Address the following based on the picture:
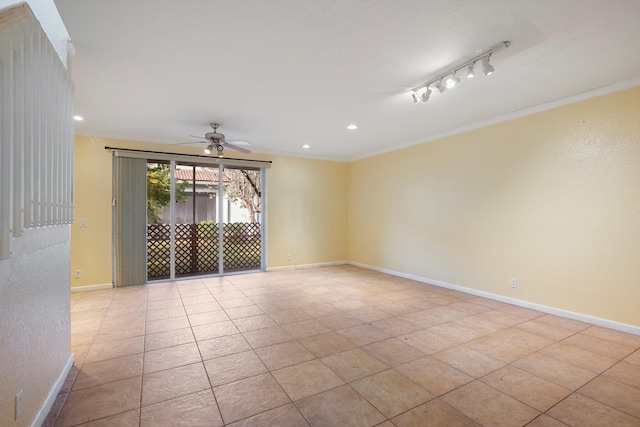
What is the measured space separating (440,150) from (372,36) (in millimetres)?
3074

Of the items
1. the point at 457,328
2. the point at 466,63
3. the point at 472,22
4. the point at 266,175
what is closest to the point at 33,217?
the point at 472,22

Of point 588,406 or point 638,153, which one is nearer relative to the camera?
point 588,406

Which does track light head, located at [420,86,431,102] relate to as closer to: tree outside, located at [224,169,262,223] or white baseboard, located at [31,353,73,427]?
white baseboard, located at [31,353,73,427]

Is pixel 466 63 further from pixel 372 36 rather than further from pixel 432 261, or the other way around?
pixel 432 261

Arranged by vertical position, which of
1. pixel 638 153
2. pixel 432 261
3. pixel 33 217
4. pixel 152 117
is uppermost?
pixel 152 117

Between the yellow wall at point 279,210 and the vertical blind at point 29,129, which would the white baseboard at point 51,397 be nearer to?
the vertical blind at point 29,129

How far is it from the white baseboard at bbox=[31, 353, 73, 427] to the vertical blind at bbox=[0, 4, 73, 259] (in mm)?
1074

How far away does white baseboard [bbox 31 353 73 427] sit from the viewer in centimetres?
159

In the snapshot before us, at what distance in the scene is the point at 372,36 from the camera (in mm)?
2172

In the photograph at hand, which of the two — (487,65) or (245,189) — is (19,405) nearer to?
(487,65)

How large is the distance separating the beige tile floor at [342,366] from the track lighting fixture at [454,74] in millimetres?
2462

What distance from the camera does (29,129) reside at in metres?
1.32

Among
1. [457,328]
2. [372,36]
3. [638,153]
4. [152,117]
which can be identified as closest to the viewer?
[372,36]

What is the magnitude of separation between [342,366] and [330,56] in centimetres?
257
